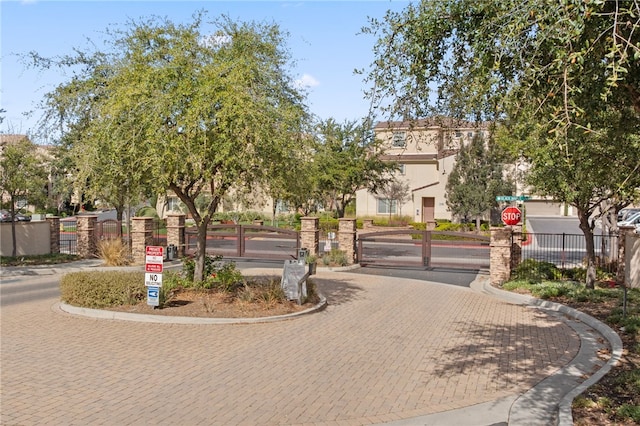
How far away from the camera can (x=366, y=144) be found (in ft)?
110

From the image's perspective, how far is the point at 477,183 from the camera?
129 ft

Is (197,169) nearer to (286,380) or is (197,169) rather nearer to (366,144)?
(286,380)

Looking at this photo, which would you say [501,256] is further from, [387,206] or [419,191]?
[387,206]

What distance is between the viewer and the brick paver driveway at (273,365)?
6.58 metres

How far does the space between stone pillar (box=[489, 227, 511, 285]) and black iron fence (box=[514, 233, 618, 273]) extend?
6.99 ft

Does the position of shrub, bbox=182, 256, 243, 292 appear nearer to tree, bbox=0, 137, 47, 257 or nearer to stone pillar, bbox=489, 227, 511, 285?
stone pillar, bbox=489, 227, 511, 285

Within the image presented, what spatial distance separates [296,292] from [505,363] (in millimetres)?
5498

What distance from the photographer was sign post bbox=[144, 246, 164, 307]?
11.6m

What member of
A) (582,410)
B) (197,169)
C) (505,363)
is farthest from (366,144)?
(582,410)

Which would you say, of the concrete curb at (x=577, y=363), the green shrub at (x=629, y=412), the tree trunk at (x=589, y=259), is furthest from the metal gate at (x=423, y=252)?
the green shrub at (x=629, y=412)

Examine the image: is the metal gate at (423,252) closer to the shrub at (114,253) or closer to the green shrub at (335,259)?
the green shrub at (335,259)

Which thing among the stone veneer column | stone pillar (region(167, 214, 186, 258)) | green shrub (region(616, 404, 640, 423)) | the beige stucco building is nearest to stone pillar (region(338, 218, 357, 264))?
the stone veneer column

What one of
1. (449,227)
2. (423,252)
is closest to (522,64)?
(423,252)

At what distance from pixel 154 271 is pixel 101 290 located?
148 centimetres
